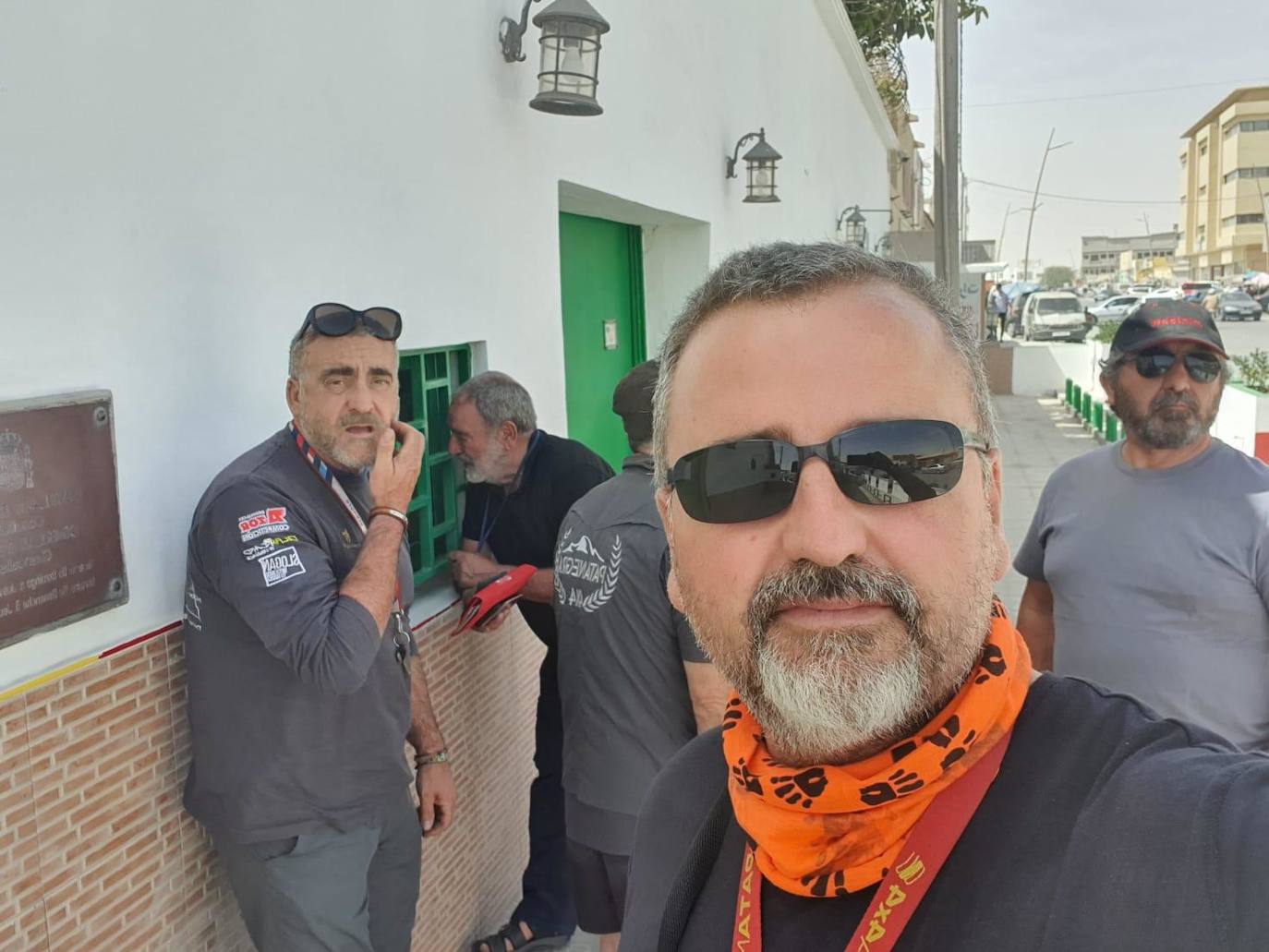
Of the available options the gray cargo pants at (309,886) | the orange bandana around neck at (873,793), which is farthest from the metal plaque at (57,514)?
the orange bandana around neck at (873,793)

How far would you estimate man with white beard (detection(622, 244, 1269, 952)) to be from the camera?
0.98 meters

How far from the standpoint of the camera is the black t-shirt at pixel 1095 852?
36.4 inches

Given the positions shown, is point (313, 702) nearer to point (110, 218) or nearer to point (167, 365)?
point (167, 365)

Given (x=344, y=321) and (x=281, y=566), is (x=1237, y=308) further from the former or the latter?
(x=281, y=566)

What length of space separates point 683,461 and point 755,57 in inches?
315

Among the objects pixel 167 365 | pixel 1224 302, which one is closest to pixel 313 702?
pixel 167 365

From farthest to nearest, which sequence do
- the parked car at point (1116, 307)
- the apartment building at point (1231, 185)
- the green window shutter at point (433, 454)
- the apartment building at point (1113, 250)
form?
the apartment building at point (1113, 250) < the apartment building at point (1231, 185) < the parked car at point (1116, 307) < the green window shutter at point (433, 454)

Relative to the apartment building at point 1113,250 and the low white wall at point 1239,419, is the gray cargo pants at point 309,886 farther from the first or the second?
the apartment building at point 1113,250

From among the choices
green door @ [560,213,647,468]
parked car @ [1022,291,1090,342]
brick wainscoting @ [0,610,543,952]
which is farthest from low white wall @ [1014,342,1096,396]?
brick wainscoting @ [0,610,543,952]

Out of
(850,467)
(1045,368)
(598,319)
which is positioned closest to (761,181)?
(598,319)

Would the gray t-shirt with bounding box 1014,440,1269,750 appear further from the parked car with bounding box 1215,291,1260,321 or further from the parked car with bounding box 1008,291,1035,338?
the parked car with bounding box 1215,291,1260,321

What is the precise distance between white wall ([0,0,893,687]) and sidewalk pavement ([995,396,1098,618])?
4962 millimetres

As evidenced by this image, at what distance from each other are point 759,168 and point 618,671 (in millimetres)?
5436

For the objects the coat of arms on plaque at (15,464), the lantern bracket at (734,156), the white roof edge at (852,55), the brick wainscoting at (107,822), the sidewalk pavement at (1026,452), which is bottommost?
the sidewalk pavement at (1026,452)
